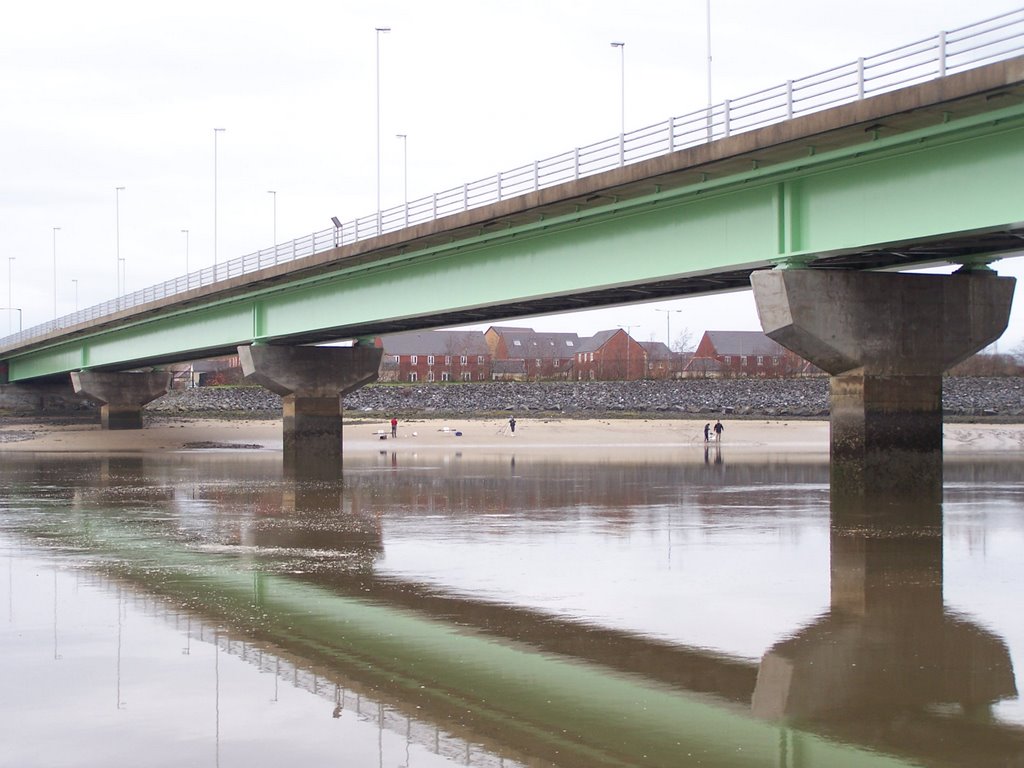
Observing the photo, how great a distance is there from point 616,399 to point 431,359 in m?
61.7

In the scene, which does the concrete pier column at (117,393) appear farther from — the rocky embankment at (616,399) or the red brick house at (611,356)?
the red brick house at (611,356)

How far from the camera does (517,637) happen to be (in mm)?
13250

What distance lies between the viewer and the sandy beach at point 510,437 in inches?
2422

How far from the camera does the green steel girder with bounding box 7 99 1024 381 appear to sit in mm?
22172

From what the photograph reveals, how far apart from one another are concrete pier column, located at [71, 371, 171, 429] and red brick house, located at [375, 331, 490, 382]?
66339 mm

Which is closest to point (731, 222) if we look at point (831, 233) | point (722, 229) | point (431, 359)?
point (722, 229)

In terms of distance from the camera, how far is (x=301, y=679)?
1144 centimetres

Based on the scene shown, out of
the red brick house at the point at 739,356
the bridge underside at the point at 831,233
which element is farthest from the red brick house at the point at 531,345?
the bridge underside at the point at 831,233

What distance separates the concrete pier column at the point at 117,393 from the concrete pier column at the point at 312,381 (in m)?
32.6

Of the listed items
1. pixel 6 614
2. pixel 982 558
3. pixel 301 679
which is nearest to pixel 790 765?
pixel 301 679

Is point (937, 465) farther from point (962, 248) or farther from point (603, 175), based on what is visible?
point (603, 175)

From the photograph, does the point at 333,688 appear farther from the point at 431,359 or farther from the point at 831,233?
the point at 431,359

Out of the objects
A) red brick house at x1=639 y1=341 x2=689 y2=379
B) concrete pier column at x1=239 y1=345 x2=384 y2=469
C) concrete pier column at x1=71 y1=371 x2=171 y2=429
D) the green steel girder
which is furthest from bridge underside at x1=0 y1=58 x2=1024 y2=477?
red brick house at x1=639 y1=341 x2=689 y2=379

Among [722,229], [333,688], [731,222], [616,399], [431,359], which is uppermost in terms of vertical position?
[431,359]
